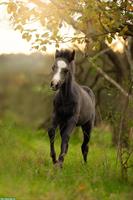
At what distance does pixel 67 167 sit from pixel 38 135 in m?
9.47

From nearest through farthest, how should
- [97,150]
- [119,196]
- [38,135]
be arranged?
[119,196] < [97,150] < [38,135]

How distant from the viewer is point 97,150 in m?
14.3

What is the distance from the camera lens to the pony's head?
11.7 meters

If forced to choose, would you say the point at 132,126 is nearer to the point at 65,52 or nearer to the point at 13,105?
the point at 65,52

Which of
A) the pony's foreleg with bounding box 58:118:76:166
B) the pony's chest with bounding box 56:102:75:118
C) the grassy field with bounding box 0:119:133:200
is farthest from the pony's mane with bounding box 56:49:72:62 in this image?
the grassy field with bounding box 0:119:133:200

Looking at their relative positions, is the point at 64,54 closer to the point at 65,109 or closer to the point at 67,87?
the point at 67,87

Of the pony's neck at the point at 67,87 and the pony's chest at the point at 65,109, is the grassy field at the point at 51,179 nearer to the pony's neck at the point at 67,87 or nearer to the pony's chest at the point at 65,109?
the pony's chest at the point at 65,109

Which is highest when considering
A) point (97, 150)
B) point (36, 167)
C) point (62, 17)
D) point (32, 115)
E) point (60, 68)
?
point (62, 17)

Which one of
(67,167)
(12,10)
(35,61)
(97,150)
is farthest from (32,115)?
(12,10)

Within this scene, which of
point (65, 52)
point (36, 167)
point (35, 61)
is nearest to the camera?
point (36, 167)

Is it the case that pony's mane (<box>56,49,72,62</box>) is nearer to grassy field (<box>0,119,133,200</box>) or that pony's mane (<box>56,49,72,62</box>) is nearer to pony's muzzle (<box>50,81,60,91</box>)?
pony's muzzle (<box>50,81,60,91</box>)

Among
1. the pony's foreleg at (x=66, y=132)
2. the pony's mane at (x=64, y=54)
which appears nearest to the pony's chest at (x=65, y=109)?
the pony's foreleg at (x=66, y=132)

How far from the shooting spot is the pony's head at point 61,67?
38.4 feet

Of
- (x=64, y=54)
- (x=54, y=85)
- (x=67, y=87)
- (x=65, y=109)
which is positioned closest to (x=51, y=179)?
(x=54, y=85)
